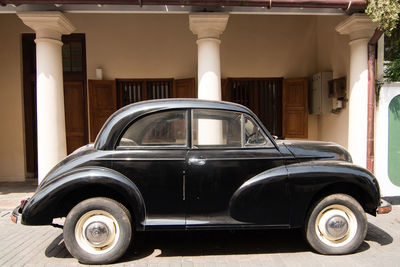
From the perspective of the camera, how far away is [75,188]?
11.8ft

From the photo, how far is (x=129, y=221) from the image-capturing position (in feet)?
12.1

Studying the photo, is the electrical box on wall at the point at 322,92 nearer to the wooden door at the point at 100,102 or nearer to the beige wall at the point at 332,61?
the beige wall at the point at 332,61

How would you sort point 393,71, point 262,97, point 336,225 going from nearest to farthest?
point 336,225, point 393,71, point 262,97

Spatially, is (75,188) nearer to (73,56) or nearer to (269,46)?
(73,56)

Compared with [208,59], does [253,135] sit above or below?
below

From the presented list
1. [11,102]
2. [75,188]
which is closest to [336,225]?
[75,188]

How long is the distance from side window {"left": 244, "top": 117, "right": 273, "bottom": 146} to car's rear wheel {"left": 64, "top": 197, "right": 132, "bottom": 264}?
5.58ft

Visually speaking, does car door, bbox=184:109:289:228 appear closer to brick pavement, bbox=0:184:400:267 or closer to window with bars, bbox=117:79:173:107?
brick pavement, bbox=0:184:400:267

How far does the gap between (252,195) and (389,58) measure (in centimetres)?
479

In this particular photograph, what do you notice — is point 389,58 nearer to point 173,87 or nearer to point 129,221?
point 173,87

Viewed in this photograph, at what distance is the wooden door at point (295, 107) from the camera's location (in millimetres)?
8406

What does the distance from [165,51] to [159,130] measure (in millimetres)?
5230

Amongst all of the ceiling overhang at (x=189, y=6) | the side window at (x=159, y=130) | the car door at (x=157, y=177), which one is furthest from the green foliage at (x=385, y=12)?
the car door at (x=157, y=177)

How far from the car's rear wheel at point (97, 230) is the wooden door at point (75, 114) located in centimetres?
527
